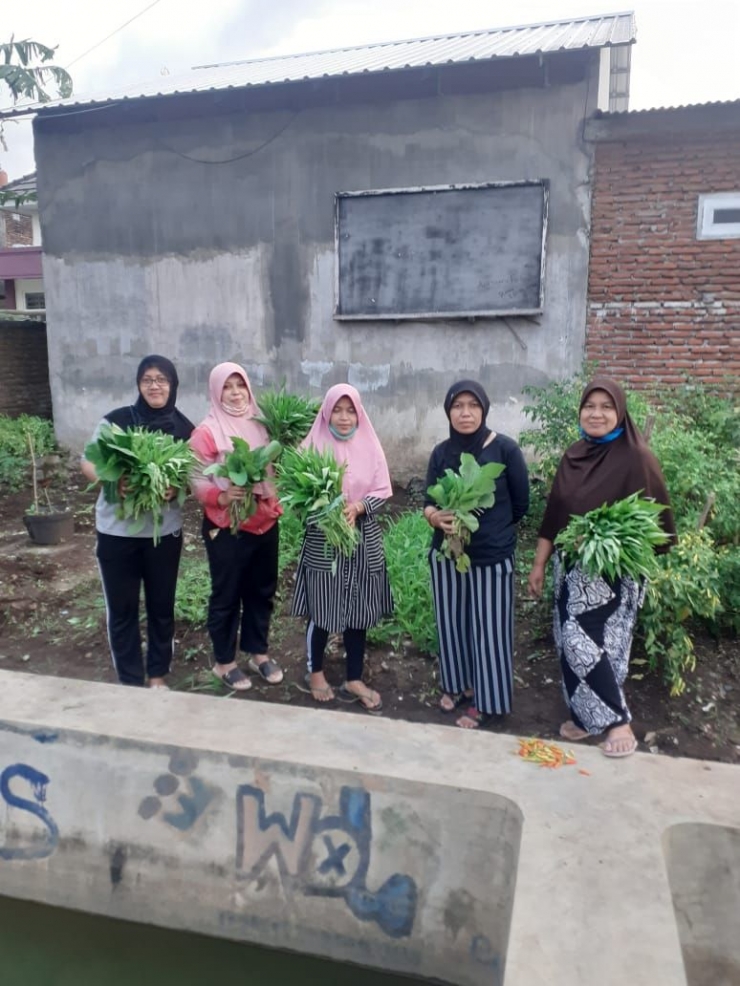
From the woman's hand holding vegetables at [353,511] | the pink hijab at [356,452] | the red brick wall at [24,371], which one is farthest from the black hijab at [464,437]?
the red brick wall at [24,371]

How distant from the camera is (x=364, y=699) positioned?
357 cm

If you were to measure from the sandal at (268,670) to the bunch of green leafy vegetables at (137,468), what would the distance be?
1.02 meters

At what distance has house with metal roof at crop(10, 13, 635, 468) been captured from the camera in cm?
679

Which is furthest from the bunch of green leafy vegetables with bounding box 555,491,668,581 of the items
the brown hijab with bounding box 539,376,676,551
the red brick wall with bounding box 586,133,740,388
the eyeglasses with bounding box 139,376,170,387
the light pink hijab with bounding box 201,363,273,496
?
the red brick wall with bounding box 586,133,740,388

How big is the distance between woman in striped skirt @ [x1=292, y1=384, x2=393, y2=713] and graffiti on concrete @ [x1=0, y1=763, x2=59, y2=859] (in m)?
1.25

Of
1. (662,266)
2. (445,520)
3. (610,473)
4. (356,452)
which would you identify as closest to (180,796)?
→ (445,520)

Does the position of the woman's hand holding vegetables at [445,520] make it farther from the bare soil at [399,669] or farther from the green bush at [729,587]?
the green bush at [729,587]

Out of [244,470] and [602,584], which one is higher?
[244,470]

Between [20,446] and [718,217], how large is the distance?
7.60m

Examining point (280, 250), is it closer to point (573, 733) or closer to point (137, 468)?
point (137, 468)

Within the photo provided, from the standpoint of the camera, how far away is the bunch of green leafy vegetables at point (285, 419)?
3.47 metres

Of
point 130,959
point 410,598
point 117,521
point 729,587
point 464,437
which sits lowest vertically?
point 130,959

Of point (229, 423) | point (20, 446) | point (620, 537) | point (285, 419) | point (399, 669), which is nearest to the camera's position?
point (620, 537)

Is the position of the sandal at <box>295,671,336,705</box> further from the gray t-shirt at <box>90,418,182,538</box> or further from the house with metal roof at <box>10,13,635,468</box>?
the house with metal roof at <box>10,13,635,468</box>
